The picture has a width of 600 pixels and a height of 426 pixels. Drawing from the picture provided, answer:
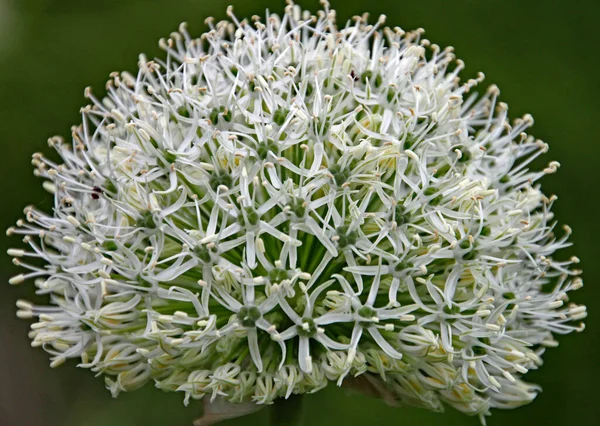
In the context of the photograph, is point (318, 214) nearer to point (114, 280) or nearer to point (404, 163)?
point (404, 163)

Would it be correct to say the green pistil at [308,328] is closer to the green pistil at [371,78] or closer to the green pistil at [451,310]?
the green pistil at [451,310]

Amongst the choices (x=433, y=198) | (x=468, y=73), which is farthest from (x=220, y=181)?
(x=468, y=73)

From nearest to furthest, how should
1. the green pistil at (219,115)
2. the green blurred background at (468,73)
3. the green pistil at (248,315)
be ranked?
1. the green pistil at (248,315)
2. the green pistil at (219,115)
3. the green blurred background at (468,73)

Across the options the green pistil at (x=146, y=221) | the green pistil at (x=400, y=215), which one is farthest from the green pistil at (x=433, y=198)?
the green pistil at (x=146, y=221)

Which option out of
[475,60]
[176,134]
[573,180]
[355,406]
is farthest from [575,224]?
[176,134]

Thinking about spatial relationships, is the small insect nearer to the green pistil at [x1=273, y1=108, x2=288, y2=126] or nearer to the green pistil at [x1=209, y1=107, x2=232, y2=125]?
the green pistil at [x1=209, y1=107, x2=232, y2=125]

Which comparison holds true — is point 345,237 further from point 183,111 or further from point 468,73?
point 468,73

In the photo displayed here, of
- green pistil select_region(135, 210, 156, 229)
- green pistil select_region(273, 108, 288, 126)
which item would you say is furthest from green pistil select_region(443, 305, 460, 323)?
green pistil select_region(135, 210, 156, 229)
